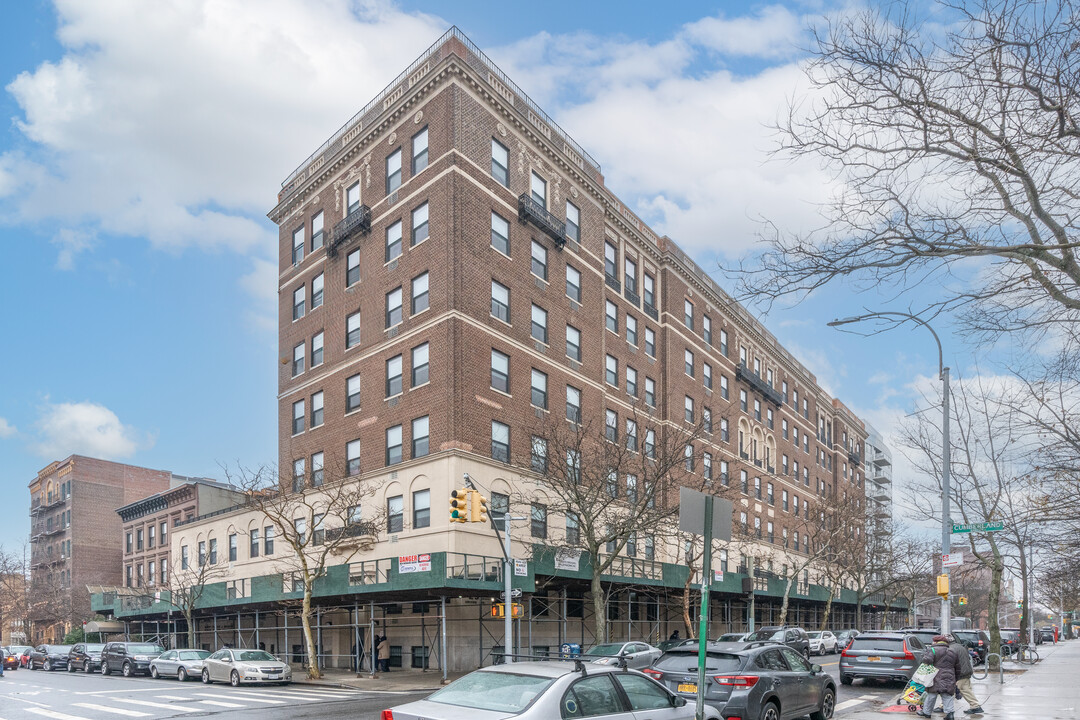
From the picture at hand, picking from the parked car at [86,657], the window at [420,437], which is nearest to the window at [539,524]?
the window at [420,437]

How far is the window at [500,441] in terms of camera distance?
117 feet

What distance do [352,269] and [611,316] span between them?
13.3m

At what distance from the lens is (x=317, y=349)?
142 feet

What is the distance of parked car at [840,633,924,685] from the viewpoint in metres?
24.2

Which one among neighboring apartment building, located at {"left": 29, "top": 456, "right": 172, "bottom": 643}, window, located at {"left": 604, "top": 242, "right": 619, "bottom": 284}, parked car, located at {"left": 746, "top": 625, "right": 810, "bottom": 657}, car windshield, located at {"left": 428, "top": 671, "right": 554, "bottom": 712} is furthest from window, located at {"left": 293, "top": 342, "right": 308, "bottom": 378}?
neighboring apartment building, located at {"left": 29, "top": 456, "right": 172, "bottom": 643}

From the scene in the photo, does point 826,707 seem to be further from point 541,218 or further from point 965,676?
point 541,218

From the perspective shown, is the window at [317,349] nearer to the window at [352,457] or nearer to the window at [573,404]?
the window at [352,457]

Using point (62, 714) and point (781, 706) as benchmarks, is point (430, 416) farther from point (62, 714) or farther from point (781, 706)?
point (781, 706)

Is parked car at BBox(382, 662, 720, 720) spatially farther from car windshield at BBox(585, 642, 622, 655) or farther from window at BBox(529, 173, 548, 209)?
window at BBox(529, 173, 548, 209)

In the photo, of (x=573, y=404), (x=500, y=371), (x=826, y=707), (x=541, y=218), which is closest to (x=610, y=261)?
(x=541, y=218)

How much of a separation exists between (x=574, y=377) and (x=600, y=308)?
4.71 m

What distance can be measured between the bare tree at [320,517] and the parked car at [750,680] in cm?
2117

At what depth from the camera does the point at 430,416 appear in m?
34.8

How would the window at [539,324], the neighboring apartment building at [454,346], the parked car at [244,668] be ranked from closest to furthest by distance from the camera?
the parked car at [244,668] → the neighboring apartment building at [454,346] → the window at [539,324]
